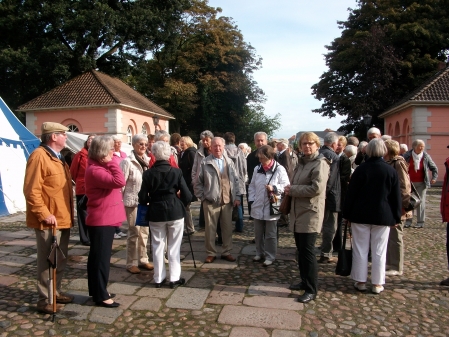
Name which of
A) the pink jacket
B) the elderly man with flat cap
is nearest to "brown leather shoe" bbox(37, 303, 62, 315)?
the elderly man with flat cap

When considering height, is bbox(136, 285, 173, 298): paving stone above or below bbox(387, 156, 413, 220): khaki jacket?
below

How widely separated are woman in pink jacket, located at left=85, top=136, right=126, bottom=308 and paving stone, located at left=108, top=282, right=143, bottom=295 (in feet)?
1.51

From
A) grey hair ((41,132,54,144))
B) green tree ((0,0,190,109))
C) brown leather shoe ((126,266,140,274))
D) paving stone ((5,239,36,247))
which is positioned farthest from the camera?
green tree ((0,0,190,109))

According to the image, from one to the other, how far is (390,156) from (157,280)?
3.48 m

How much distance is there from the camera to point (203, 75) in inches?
1555

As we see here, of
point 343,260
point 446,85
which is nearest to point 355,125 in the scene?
point 446,85

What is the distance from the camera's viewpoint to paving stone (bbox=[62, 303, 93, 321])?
4.20 metres

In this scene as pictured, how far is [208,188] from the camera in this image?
6.04 metres

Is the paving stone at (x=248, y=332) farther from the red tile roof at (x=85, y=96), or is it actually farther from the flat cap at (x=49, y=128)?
the red tile roof at (x=85, y=96)

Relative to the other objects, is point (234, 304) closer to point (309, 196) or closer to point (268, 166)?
point (309, 196)

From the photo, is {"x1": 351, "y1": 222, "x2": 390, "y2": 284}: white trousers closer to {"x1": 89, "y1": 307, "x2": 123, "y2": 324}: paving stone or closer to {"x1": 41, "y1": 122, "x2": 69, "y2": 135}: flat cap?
{"x1": 89, "y1": 307, "x2": 123, "y2": 324}: paving stone

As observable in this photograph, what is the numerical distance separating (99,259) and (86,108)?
24.6 meters

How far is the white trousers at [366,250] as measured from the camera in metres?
4.85

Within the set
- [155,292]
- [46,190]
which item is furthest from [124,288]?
[46,190]
